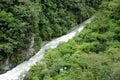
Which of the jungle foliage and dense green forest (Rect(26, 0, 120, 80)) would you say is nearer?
dense green forest (Rect(26, 0, 120, 80))

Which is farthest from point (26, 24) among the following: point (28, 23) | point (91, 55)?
point (91, 55)

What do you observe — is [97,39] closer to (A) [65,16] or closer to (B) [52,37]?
Answer: (B) [52,37]

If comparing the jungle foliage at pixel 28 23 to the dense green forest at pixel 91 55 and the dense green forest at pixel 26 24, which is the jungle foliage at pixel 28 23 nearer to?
the dense green forest at pixel 26 24

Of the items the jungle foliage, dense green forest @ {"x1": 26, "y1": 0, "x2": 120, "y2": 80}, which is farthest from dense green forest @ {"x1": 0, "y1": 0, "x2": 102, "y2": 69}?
dense green forest @ {"x1": 26, "y1": 0, "x2": 120, "y2": 80}

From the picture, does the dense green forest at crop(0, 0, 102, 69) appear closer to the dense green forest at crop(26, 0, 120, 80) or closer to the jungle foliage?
the jungle foliage

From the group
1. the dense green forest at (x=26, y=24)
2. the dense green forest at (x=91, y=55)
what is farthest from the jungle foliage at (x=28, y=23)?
the dense green forest at (x=91, y=55)

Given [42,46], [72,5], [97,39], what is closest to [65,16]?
[72,5]

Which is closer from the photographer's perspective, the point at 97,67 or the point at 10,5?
the point at 97,67
